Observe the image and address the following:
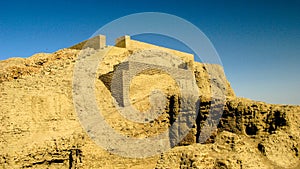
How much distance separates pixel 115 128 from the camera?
30.4 ft

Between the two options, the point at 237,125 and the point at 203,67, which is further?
the point at 203,67

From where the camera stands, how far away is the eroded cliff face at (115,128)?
19.1ft

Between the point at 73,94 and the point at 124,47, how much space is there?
6675 millimetres

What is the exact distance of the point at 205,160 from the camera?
5344mm

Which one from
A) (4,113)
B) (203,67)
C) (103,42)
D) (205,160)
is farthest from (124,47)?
(205,160)

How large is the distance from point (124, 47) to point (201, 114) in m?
8.08

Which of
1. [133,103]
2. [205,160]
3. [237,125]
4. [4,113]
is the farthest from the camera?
[133,103]

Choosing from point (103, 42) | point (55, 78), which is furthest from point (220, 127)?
point (103, 42)

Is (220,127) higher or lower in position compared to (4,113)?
lower

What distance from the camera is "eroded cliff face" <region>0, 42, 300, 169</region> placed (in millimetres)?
5832

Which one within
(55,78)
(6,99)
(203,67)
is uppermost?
(203,67)

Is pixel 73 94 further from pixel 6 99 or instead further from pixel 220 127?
pixel 220 127

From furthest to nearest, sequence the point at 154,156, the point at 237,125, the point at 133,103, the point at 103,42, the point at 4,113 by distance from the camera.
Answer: the point at 103,42, the point at 133,103, the point at 154,156, the point at 237,125, the point at 4,113

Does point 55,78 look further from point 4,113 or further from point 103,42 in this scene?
point 103,42
